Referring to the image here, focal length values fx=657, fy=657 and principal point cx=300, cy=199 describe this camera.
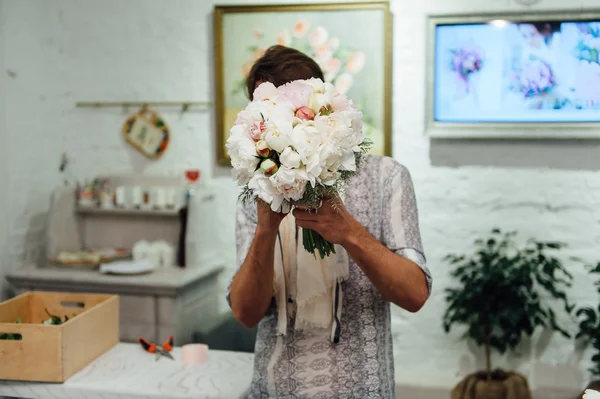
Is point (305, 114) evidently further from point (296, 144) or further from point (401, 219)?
point (401, 219)

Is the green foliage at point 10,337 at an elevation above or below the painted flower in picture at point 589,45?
below

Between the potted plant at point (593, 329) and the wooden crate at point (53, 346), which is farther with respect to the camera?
the potted plant at point (593, 329)

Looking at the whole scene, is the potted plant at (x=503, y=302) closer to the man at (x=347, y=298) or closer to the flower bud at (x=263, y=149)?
the man at (x=347, y=298)

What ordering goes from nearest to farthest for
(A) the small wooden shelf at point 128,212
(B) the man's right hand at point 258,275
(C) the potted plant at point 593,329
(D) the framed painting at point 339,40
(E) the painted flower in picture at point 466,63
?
(B) the man's right hand at point 258,275 → (C) the potted plant at point 593,329 → (E) the painted flower in picture at point 466,63 → (D) the framed painting at point 339,40 → (A) the small wooden shelf at point 128,212

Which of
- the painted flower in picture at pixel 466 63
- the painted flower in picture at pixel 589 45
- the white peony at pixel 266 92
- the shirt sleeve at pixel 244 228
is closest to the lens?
the white peony at pixel 266 92

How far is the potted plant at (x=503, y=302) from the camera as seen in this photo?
10.8ft

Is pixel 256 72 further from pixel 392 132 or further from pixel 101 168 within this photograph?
pixel 101 168

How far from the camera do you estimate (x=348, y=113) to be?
1.51 metres

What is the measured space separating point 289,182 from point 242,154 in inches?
5.4

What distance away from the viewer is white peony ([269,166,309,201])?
143 cm

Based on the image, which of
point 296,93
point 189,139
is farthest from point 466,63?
point 296,93

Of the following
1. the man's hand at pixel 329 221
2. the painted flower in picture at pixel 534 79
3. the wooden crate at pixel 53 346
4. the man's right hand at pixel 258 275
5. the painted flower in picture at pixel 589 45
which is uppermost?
the painted flower in picture at pixel 589 45

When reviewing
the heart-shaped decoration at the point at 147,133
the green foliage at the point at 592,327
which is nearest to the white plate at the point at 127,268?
the heart-shaped decoration at the point at 147,133

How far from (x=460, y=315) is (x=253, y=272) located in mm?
1929
